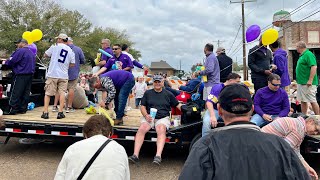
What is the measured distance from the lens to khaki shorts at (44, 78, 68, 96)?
5.99 meters

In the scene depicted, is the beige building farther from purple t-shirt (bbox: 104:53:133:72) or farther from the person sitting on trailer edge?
the person sitting on trailer edge

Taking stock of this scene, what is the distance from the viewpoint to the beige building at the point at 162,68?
105m

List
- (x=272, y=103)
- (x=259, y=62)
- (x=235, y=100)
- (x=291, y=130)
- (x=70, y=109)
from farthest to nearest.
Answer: (x=70, y=109), (x=259, y=62), (x=272, y=103), (x=291, y=130), (x=235, y=100)

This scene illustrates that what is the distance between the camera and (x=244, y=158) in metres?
1.54

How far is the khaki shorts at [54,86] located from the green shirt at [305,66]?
4908 millimetres

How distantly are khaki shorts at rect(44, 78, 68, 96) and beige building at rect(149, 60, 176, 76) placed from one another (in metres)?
98.3

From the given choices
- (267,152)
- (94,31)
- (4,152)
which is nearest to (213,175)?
(267,152)

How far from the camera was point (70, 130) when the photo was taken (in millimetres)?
5207

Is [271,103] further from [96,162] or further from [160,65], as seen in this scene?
[160,65]

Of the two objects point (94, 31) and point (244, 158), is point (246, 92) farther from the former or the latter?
point (94, 31)

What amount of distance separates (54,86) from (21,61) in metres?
0.82

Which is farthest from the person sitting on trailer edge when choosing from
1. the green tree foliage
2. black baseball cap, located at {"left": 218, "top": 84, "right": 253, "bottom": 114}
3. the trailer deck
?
the green tree foliage

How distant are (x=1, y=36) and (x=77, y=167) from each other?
34.8m

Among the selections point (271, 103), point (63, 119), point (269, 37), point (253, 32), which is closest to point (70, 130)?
point (63, 119)
